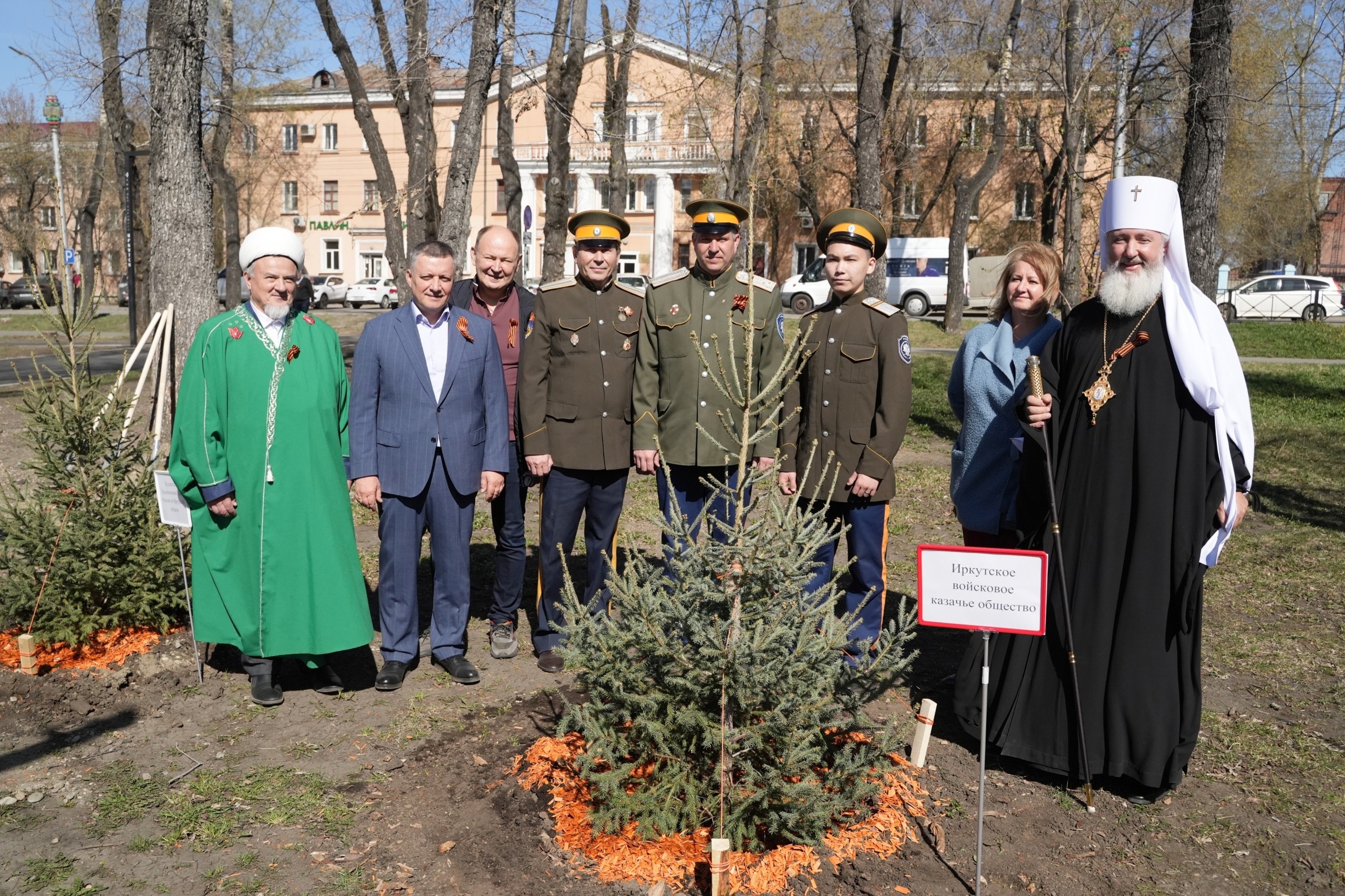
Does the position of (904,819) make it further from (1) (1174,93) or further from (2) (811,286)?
(2) (811,286)

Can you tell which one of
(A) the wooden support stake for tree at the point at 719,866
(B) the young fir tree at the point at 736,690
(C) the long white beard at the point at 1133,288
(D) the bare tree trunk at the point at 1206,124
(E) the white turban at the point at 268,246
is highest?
(D) the bare tree trunk at the point at 1206,124

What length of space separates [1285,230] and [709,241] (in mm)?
57513

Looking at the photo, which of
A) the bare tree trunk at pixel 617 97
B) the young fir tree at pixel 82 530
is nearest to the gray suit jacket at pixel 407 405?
the young fir tree at pixel 82 530

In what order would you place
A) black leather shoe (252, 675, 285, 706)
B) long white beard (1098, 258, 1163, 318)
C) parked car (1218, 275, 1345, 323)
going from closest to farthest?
long white beard (1098, 258, 1163, 318) → black leather shoe (252, 675, 285, 706) → parked car (1218, 275, 1345, 323)

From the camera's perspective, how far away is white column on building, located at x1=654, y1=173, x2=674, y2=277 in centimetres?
4688

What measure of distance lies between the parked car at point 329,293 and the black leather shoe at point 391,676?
40.1 m

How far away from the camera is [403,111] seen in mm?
17844

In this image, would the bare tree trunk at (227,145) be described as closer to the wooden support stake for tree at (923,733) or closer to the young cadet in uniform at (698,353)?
the young cadet in uniform at (698,353)

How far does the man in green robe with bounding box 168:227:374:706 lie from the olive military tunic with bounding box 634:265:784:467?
4.86 feet

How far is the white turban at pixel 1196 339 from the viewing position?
13.3 ft

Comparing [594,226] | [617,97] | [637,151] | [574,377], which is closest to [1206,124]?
[594,226]

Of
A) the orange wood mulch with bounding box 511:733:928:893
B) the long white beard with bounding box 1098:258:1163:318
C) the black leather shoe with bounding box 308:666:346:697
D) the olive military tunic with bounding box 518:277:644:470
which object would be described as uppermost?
the long white beard with bounding box 1098:258:1163:318

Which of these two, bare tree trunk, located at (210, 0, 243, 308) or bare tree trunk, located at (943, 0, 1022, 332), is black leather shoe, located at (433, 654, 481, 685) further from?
bare tree trunk, located at (943, 0, 1022, 332)

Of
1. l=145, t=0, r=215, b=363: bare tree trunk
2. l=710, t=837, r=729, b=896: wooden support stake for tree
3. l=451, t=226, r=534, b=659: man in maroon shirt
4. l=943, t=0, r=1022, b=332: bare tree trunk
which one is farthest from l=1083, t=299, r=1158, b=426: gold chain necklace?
l=943, t=0, r=1022, b=332: bare tree trunk
